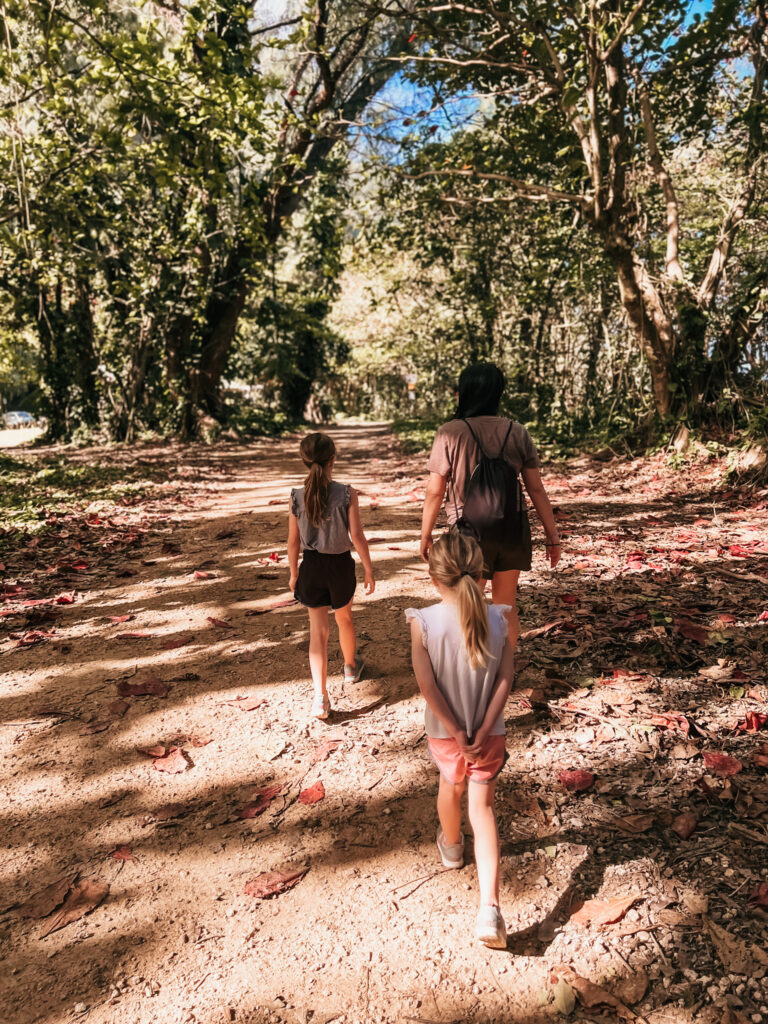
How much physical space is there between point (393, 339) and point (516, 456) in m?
30.7

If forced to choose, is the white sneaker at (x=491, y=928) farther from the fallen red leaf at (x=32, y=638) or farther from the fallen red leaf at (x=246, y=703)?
the fallen red leaf at (x=32, y=638)

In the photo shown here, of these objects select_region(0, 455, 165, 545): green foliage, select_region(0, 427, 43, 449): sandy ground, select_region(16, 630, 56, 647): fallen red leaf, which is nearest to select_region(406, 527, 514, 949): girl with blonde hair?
select_region(16, 630, 56, 647): fallen red leaf

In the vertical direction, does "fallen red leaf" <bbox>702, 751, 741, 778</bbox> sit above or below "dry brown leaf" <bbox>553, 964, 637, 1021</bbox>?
above

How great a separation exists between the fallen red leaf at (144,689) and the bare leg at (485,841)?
8.15 ft

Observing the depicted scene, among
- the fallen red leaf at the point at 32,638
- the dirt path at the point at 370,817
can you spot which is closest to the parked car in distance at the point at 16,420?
the fallen red leaf at the point at 32,638

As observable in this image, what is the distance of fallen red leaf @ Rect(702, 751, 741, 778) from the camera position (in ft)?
9.94

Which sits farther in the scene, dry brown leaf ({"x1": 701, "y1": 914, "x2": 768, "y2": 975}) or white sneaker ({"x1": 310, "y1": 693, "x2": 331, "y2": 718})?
white sneaker ({"x1": 310, "y1": 693, "x2": 331, "y2": 718})

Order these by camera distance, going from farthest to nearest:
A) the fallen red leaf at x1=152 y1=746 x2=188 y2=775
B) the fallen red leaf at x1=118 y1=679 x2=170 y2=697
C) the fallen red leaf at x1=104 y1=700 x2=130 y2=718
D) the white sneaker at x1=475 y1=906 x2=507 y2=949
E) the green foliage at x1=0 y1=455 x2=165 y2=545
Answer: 1. the green foliage at x1=0 y1=455 x2=165 y2=545
2. the fallen red leaf at x1=118 y1=679 x2=170 y2=697
3. the fallen red leaf at x1=104 y1=700 x2=130 y2=718
4. the fallen red leaf at x1=152 y1=746 x2=188 y2=775
5. the white sneaker at x1=475 y1=906 x2=507 y2=949

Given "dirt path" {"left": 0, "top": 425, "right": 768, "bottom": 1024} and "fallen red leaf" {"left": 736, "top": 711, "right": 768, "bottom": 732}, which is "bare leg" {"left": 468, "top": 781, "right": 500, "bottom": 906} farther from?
"fallen red leaf" {"left": 736, "top": 711, "right": 768, "bottom": 732}

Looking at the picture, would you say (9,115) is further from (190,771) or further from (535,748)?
(535,748)

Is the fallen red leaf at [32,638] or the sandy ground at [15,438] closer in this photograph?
the fallen red leaf at [32,638]

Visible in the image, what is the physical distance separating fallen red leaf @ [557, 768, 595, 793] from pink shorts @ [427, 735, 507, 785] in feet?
2.71

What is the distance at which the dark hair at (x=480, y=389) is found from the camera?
3.29 metres

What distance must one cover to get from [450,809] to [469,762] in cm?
32
